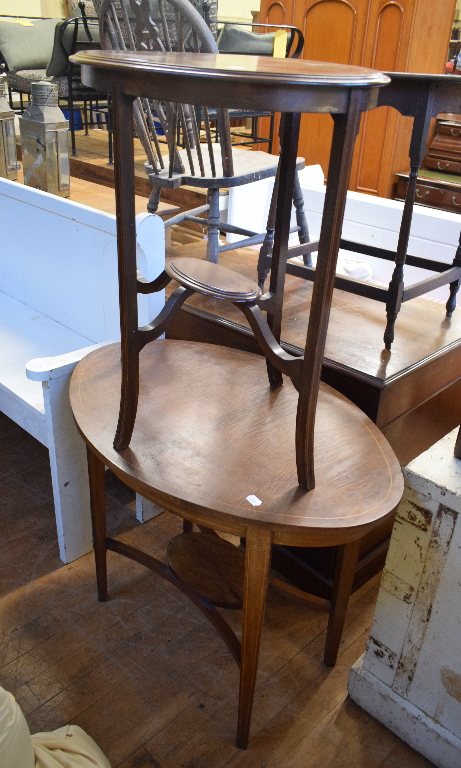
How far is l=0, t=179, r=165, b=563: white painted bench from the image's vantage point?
61.7 inches

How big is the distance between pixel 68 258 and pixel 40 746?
54.3 inches

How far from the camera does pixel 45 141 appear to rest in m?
2.28

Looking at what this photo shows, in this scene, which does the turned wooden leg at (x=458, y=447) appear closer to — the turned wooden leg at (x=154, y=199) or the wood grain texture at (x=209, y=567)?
the wood grain texture at (x=209, y=567)

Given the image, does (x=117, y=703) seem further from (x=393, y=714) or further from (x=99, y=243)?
(x=99, y=243)

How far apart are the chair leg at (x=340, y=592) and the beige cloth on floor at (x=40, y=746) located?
54cm

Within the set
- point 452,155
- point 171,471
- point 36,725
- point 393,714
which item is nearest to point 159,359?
point 171,471

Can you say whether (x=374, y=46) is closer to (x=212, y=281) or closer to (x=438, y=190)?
(x=438, y=190)

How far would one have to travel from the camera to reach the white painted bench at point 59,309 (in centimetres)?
157

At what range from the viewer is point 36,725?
1259 millimetres

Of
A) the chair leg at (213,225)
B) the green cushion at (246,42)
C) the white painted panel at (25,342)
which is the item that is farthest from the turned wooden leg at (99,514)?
the green cushion at (246,42)

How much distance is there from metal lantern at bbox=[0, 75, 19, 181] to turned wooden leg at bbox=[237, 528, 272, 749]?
2068mm

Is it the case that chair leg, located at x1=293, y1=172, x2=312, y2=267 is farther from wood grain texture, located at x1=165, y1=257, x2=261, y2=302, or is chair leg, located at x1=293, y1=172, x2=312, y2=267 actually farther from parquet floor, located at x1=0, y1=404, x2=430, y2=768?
parquet floor, located at x1=0, y1=404, x2=430, y2=768

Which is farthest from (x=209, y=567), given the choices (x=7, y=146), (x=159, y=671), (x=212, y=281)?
(x=7, y=146)

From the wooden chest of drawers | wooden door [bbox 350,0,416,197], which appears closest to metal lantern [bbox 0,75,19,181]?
wooden door [bbox 350,0,416,197]
